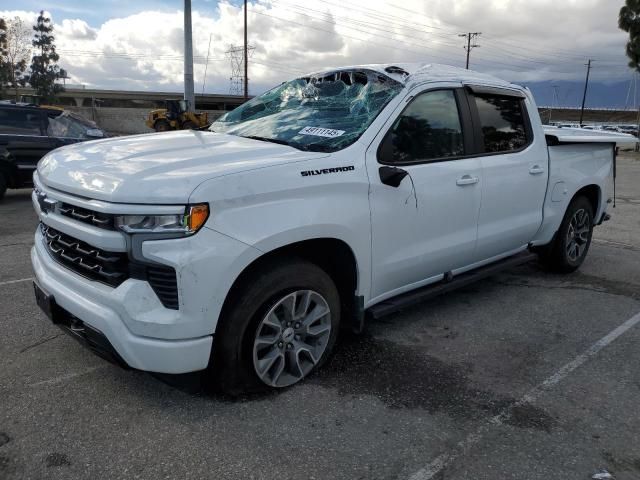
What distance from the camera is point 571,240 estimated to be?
5.55 meters

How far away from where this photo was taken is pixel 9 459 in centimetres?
255

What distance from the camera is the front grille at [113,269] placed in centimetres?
258

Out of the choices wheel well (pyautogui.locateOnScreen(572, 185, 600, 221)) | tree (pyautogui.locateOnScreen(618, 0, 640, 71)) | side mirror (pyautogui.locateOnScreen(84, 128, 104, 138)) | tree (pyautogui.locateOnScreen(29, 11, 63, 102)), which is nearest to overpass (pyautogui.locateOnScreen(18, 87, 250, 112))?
tree (pyautogui.locateOnScreen(29, 11, 63, 102))

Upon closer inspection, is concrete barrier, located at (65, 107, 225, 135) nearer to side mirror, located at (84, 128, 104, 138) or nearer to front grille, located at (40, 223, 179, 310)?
side mirror, located at (84, 128, 104, 138)

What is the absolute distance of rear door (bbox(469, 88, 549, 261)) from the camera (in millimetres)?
4215

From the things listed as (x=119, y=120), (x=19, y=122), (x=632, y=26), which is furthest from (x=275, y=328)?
(x=632, y=26)

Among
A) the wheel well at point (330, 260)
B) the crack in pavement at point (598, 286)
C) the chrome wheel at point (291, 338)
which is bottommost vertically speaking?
the crack in pavement at point (598, 286)


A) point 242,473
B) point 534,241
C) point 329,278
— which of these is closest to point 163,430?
point 242,473

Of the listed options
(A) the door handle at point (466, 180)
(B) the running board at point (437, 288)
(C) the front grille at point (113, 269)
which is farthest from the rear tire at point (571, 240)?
(C) the front grille at point (113, 269)

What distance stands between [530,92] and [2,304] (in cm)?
496

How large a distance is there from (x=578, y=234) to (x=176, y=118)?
20170 millimetres

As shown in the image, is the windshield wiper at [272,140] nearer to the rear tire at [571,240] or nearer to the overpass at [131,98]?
the rear tire at [571,240]

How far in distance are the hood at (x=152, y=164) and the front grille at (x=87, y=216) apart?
9 centimetres

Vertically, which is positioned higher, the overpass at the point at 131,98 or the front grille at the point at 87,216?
the overpass at the point at 131,98
